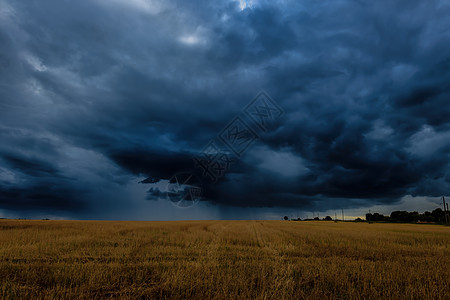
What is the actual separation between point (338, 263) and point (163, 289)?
8513mm

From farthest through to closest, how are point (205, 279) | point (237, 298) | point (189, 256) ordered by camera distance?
point (189, 256) < point (205, 279) < point (237, 298)

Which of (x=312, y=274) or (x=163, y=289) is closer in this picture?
(x=163, y=289)

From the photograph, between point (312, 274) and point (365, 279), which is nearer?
point (365, 279)

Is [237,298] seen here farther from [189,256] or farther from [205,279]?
[189,256]

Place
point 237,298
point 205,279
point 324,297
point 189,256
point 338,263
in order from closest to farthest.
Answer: point 237,298
point 324,297
point 205,279
point 338,263
point 189,256

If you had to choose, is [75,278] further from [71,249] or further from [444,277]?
[444,277]

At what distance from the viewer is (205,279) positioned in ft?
28.3

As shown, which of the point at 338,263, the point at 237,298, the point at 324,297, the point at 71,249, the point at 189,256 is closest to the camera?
the point at 237,298

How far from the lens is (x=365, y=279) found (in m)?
9.18

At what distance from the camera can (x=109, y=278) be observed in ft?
30.3

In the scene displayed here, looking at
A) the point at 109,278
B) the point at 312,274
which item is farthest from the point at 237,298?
the point at 109,278

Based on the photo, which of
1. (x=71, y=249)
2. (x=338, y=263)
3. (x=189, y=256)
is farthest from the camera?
(x=71, y=249)

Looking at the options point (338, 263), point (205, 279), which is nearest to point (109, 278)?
point (205, 279)

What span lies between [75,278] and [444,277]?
45.1 feet
